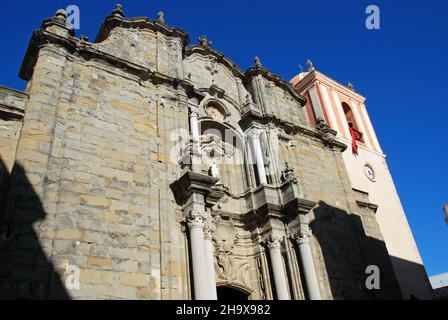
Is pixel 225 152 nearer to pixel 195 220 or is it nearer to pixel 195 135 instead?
pixel 195 135

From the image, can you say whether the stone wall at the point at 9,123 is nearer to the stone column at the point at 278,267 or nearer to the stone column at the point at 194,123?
the stone column at the point at 194,123

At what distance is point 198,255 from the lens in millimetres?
9133

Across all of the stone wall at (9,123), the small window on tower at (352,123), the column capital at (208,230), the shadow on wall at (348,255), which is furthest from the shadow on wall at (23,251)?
the small window on tower at (352,123)

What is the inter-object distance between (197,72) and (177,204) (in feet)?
20.7

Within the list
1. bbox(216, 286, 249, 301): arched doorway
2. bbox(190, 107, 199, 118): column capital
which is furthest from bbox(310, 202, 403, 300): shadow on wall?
bbox(190, 107, 199, 118): column capital

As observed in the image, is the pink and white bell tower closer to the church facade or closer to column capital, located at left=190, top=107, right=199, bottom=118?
the church facade

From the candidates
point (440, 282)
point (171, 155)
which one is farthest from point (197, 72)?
point (440, 282)

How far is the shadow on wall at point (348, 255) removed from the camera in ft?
41.2

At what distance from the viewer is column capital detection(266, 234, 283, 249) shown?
11.6 meters

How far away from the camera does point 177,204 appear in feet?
33.0

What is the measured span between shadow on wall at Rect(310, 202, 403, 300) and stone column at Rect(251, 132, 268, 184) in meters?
2.20

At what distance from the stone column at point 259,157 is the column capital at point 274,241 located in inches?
73.7

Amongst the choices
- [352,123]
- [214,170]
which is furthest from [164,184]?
[352,123]
